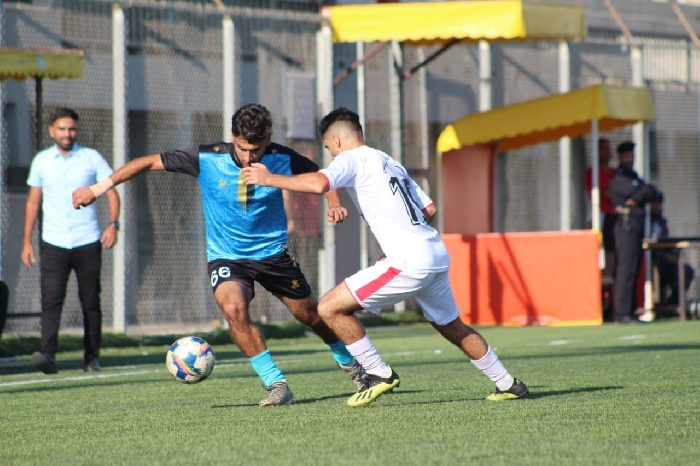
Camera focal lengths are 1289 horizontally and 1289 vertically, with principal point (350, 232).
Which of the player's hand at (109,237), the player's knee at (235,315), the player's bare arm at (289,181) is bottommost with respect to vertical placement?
the player's knee at (235,315)

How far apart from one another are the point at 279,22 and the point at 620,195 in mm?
4729

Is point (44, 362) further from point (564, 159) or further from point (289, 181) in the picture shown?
point (564, 159)

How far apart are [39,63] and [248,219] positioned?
487 cm

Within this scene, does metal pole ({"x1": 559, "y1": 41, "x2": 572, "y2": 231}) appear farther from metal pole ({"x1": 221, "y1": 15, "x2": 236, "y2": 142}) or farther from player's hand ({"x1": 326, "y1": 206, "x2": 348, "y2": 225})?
player's hand ({"x1": 326, "y1": 206, "x2": 348, "y2": 225})

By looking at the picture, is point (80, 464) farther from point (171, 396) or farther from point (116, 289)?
point (116, 289)

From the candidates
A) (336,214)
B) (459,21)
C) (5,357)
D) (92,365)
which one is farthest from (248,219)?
(459,21)

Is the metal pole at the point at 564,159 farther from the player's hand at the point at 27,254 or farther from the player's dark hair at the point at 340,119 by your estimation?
the player's dark hair at the point at 340,119

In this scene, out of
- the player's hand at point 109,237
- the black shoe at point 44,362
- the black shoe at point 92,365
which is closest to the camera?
the black shoe at point 44,362

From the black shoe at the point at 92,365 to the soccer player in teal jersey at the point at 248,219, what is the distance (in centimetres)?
308

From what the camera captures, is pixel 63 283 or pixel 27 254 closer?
pixel 63 283

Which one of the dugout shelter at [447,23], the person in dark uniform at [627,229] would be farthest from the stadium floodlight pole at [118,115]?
the person in dark uniform at [627,229]

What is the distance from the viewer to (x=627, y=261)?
15.9 metres

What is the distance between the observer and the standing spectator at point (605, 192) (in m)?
16.5

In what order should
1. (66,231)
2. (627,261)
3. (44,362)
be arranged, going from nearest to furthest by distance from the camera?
(44,362), (66,231), (627,261)
